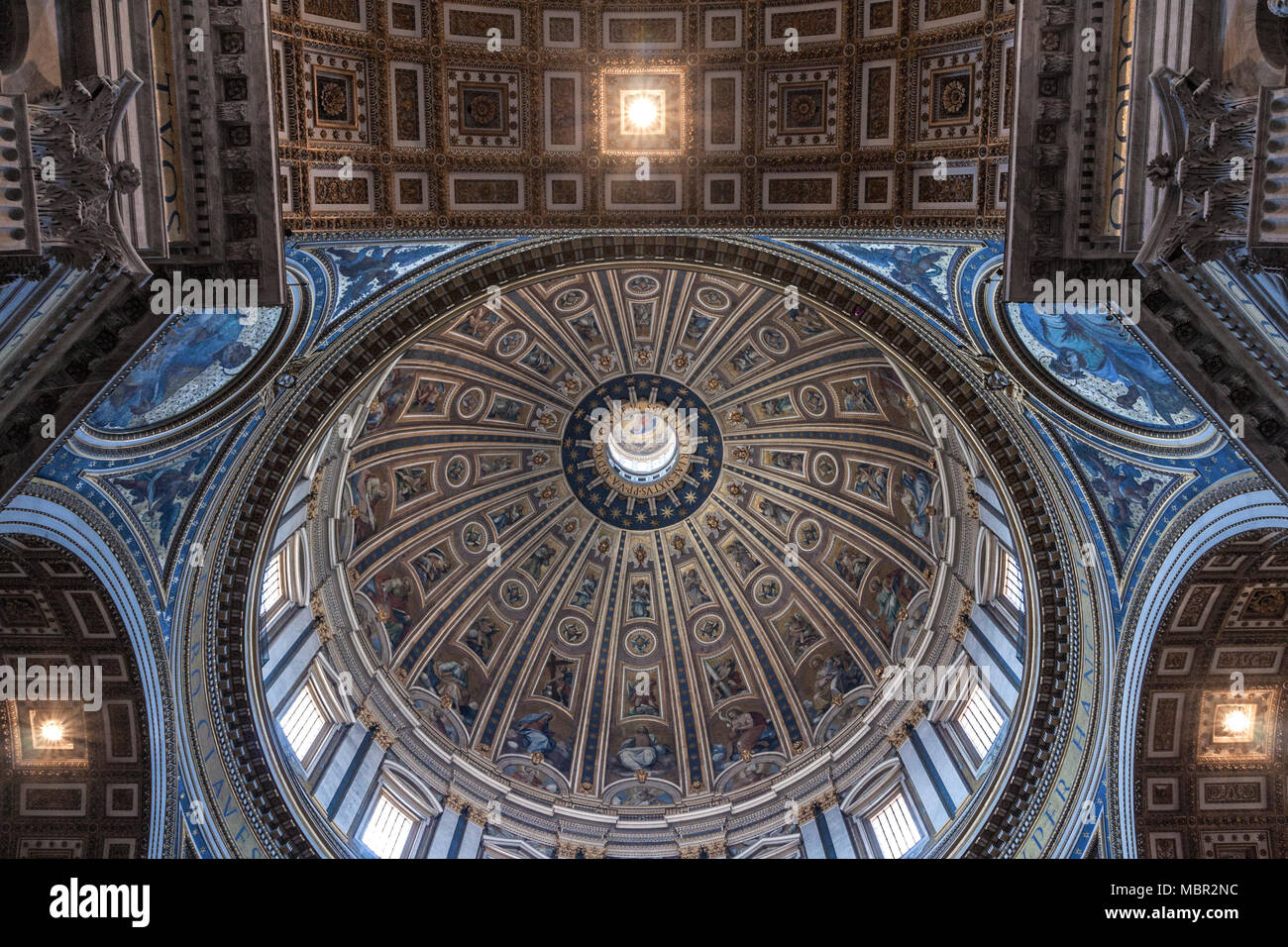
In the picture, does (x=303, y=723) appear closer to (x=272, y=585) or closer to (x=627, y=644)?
(x=272, y=585)

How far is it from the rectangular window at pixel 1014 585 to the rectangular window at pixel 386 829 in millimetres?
15959

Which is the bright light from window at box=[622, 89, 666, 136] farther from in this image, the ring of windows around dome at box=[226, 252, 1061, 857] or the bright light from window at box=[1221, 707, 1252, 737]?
the bright light from window at box=[1221, 707, 1252, 737]

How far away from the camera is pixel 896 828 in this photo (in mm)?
24203

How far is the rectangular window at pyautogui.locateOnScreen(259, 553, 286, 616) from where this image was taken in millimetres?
21891

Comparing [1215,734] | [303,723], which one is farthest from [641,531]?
[1215,734]

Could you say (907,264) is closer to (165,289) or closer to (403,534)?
(165,289)

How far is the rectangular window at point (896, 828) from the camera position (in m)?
23.4

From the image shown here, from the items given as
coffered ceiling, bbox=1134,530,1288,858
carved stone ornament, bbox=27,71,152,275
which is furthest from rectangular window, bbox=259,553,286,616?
coffered ceiling, bbox=1134,530,1288,858

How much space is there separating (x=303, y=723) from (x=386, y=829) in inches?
155

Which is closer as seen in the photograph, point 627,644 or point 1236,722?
point 1236,722

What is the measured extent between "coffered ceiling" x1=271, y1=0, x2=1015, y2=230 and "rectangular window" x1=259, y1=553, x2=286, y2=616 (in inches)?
336

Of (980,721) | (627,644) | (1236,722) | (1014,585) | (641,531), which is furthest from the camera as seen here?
(641,531)

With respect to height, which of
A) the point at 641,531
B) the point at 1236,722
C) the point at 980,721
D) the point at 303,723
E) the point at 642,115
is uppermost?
the point at 642,115

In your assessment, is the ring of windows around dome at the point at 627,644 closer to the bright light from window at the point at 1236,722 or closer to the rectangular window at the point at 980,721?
the rectangular window at the point at 980,721
